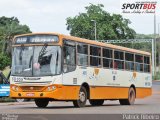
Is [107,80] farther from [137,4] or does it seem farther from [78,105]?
[137,4]

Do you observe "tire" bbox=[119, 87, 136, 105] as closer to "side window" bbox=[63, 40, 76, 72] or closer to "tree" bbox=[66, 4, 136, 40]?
"side window" bbox=[63, 40, 76, 72]

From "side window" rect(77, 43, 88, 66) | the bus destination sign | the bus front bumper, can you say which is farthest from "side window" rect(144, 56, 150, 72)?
the bus destination sign

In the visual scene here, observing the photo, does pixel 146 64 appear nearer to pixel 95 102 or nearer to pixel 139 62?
pixel 139 62

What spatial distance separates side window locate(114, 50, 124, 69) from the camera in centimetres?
2919

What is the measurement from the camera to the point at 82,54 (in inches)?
1012

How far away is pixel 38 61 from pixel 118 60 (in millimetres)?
6404

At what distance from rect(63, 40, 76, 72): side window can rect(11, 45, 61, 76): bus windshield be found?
37cm

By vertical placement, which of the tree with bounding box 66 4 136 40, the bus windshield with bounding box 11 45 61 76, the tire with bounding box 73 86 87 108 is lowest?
the tire with bounding box 73 86 87 108

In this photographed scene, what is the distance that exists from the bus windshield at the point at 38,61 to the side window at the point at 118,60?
18.1 feet

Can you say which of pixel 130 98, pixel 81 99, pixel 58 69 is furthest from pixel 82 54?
pixel 130 98

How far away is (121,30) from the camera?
397 feet

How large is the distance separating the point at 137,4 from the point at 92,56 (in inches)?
2348

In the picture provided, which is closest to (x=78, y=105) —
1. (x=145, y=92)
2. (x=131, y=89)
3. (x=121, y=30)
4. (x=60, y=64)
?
(x=60, y=64)

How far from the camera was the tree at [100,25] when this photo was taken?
382ft
